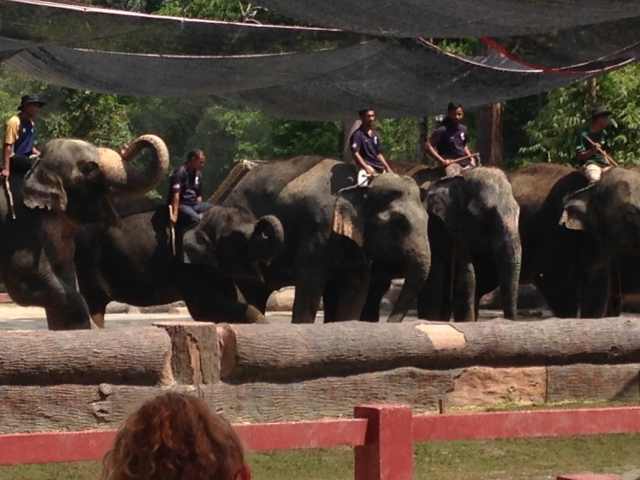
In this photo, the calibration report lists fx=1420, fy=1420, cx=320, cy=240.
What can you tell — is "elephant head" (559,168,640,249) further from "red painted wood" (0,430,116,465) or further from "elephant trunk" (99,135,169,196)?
"red painted wood" (0,430,116,465)

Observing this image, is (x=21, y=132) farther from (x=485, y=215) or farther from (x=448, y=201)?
(x=485, y=215)

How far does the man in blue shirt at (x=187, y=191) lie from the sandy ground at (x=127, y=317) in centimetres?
358

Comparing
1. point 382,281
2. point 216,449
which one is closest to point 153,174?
point 382,281

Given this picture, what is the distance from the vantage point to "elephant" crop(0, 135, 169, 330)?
12.6 m

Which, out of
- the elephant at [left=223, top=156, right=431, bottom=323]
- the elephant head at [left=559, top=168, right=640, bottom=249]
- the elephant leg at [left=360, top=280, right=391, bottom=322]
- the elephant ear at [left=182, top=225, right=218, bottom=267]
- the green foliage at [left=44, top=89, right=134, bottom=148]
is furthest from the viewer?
the green foliage at [left=44, top=89, right=134, bottom=148]

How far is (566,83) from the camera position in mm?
16156

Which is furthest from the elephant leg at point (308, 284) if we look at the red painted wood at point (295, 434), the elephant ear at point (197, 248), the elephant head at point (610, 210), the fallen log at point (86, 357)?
the red painted wood at point (295, 434)

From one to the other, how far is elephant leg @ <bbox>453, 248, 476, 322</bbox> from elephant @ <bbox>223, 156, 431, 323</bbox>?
101cm

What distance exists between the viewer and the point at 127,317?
64.5ft

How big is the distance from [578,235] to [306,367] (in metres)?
7.25

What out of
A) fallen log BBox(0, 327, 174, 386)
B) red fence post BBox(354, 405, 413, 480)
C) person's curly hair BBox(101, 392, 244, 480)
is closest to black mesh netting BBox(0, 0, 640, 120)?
fallen log BBox(0, 327, 174, 386)

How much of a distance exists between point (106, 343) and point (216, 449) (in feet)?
18.8

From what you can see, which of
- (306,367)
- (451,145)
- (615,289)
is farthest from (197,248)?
(615,289)

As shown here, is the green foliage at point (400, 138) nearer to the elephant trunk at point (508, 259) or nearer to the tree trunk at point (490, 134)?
the tree trunk at point (490, 134)
